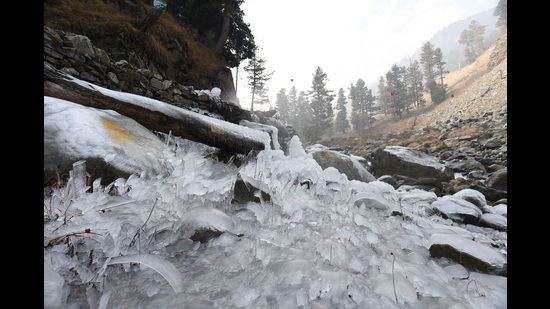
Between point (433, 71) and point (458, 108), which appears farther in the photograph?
point (433, 71)

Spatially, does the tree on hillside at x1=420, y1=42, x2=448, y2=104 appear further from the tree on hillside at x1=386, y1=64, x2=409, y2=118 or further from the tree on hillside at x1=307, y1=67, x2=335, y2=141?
the tree on hillside at x1=307, y1=67, x2=335, y2=141

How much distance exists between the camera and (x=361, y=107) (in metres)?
50.4

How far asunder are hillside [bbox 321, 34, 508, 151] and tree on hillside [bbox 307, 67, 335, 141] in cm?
227

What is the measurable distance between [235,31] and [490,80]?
3982 centimetres

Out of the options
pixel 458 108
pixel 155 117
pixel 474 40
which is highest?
pixel 474 40

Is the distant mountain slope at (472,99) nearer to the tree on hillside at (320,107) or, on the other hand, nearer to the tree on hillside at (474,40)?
the tree on hillside at (320,107)

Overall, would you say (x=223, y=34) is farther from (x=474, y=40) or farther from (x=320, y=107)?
(x=474, y=40)

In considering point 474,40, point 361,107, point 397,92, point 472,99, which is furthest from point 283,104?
point 474,40

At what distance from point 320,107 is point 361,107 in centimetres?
1426

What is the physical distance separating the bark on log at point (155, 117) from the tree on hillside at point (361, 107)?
4784 centimetres

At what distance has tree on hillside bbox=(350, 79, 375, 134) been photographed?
48.1 m

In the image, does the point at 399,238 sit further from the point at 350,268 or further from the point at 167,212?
the point at 167,212

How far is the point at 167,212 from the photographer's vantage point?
1514mm
